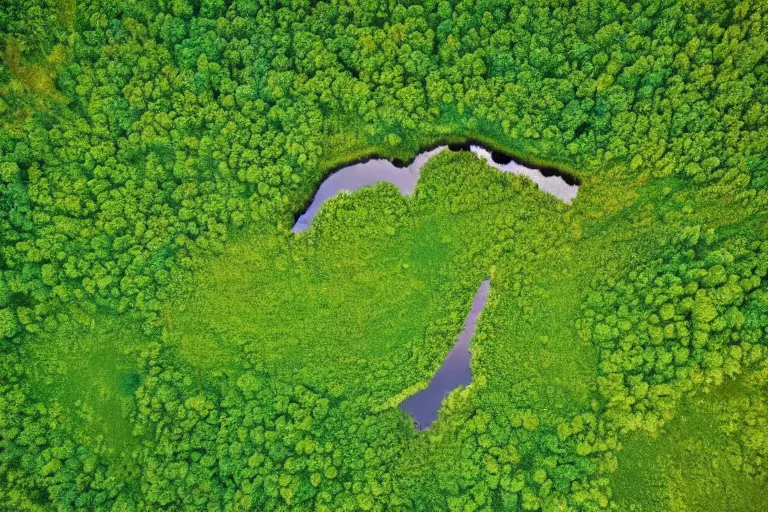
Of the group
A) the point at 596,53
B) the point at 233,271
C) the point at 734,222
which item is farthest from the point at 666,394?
the point at 233,271

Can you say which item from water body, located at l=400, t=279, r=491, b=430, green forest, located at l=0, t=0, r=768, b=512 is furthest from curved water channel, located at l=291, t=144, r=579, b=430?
green forest, located at l=0, t=0, r=768, b=512

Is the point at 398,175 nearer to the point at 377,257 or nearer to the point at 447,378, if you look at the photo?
the point at 377,257

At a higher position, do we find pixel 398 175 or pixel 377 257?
pixel 398 175

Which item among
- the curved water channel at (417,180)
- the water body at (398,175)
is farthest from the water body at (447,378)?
the water body at (398,175)

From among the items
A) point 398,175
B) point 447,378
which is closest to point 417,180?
point 398,175

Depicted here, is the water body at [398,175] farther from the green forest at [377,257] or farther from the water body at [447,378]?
the water body at [447,378]

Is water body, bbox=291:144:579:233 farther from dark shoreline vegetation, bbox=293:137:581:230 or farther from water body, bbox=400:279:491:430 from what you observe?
water body, bbox=400:279:491:430

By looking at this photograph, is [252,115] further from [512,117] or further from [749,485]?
[749,485]
